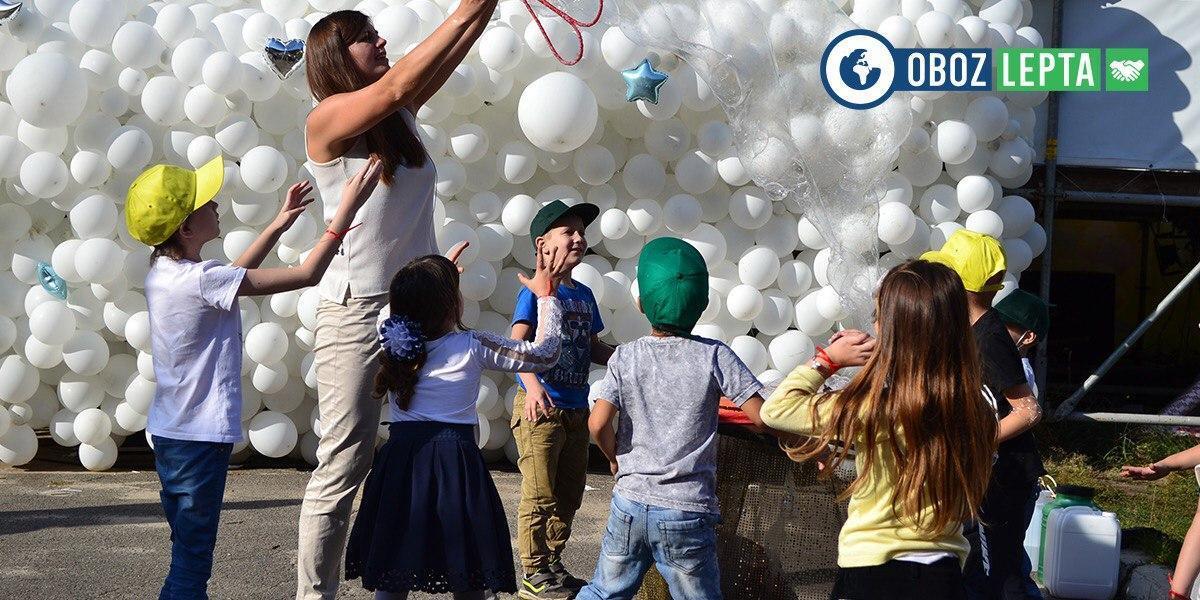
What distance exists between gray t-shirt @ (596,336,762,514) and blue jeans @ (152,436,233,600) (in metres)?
1.03

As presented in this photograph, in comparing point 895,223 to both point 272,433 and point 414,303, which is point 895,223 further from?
point 414,303

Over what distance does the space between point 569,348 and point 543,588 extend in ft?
2.59

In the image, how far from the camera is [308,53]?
303 cm

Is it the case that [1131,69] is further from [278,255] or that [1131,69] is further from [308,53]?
[308,53]

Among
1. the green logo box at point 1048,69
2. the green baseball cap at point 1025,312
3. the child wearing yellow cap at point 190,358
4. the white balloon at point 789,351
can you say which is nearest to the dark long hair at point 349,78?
the child wearing yellow cap at point 190,358

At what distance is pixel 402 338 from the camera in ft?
9.54

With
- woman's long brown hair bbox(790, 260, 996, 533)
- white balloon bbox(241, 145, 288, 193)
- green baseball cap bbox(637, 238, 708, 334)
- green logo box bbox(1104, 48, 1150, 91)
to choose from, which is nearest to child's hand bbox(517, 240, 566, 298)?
green baseball cap bbox(637, 238, 708, 334)

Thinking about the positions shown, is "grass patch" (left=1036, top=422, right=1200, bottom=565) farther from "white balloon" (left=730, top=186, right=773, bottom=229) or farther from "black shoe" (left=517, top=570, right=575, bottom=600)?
"black shoe" (left=517, top=570, right=575, bottom=600)

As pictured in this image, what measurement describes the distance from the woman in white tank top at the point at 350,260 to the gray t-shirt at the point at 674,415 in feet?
2.08

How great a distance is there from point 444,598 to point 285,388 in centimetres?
209

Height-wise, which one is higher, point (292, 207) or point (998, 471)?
point (292, 207)

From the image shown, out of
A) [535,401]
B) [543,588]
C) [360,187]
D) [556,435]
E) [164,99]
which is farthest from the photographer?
[164,99]

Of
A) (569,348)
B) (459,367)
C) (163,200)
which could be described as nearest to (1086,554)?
(569,348)

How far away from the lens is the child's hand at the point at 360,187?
9.15ft
